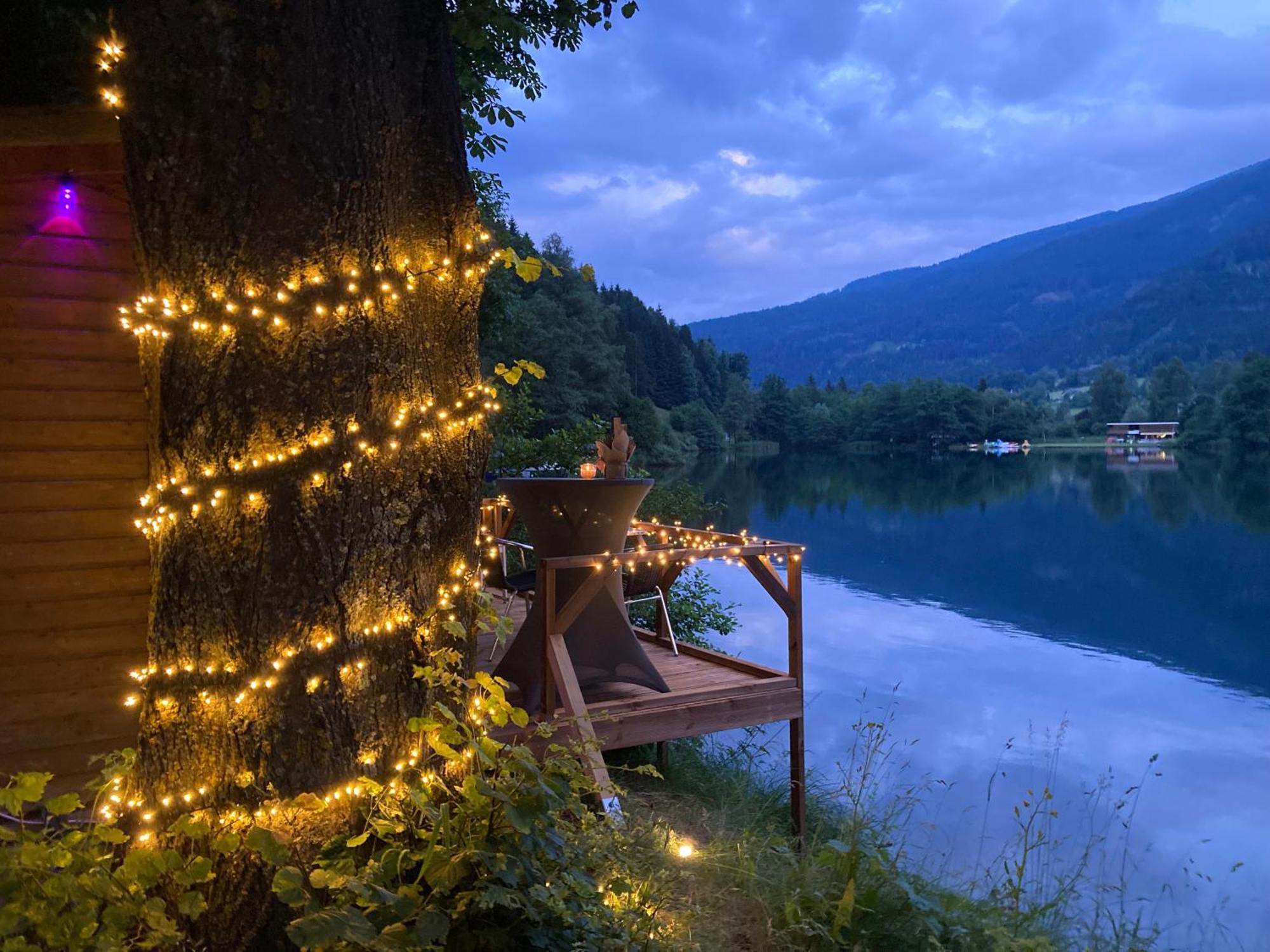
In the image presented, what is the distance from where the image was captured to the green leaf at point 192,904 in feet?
6.43

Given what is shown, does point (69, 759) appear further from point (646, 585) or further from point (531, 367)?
point (646, 585)

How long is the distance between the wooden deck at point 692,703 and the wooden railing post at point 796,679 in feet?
0.22

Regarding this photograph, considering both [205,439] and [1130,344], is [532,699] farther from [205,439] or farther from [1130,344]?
[1130,344]

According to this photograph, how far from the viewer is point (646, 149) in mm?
190625

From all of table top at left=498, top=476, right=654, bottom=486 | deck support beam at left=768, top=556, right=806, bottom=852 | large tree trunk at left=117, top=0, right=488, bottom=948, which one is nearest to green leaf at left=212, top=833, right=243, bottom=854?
large tree trunk at left=117, top=0, right=488, bottom=948

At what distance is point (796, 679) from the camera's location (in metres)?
4.91

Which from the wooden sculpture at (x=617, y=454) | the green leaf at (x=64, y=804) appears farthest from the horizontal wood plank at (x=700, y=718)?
the green leaf at (x=64, y=804)

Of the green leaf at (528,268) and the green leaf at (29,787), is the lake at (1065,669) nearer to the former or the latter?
the green leaf at (528,268)

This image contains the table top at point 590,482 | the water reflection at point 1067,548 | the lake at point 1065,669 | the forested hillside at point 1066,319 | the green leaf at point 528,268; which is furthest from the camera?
the forested hillside at point 1066,319

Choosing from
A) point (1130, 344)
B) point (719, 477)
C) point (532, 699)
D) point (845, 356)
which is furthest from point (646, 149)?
point (532, 699)

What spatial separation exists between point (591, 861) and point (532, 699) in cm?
207

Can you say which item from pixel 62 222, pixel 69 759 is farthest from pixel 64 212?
pixel 69 759

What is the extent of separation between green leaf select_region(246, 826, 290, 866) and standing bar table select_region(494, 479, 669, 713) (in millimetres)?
2339

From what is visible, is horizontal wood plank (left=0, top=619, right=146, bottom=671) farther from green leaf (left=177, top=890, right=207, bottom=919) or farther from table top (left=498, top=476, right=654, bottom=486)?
green leaf (left=177, top=890, right=207, bottom=919)
